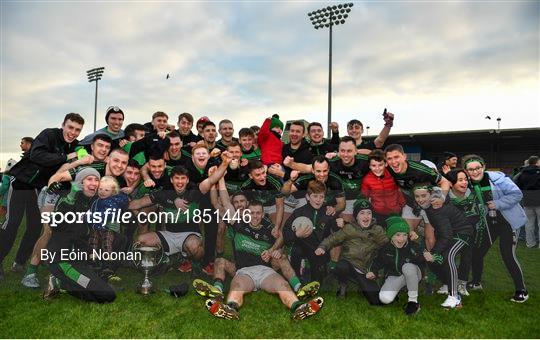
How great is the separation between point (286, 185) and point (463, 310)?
8.73ft

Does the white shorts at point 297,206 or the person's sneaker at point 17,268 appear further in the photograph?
the person's sneaker at point 17,268

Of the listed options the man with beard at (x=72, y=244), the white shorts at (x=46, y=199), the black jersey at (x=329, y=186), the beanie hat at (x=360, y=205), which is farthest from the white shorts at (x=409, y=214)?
the white shorts at (x=46, y=199)

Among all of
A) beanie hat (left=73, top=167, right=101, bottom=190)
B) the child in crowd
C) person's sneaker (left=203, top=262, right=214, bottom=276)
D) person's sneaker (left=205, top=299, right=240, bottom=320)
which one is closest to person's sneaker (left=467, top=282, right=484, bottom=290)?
person's sneaker (left=205, top=299, right=240, bottom=320)

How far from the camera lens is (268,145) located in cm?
698

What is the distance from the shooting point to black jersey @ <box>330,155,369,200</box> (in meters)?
5.50

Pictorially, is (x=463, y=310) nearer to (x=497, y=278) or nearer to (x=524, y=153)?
(x=497, y=278)

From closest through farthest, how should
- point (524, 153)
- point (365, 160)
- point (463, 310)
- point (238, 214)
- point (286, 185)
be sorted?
1. point (463, 310)
2. point (238, 214)
3. point (286, 185)
4. point (365, 160)
5. point (524, 153)

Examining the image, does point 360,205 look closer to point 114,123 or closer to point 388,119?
point 388,119

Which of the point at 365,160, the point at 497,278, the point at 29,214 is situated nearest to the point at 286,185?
the point at 365,160

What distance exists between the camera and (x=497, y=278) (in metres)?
5.43

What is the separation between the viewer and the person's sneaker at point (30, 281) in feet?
17.5

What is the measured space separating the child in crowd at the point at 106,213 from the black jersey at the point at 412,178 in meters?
3.53

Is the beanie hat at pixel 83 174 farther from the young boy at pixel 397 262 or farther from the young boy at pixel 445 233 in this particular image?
the young boy at pixel 445 233

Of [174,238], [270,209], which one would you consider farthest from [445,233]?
[174,238]
